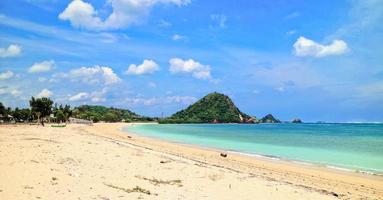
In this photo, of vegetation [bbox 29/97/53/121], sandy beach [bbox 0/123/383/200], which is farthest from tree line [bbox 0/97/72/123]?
sandy beach [bbox 0/123/383/200]

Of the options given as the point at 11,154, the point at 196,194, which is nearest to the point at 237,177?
the point at 196,194

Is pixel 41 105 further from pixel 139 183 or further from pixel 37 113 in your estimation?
pixel 139 183

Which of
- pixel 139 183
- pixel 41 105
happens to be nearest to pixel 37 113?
pixel 41 105

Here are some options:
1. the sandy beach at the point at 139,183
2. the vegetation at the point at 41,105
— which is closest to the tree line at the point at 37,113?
the vegetation at the point at 41,105

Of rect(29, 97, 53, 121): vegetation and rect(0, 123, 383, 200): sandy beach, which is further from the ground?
rect(29, 97, 53, 121): vegetation

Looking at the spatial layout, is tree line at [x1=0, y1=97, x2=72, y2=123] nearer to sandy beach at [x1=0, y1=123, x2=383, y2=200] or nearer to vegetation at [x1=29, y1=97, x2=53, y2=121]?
vegetation at [x1=29, y1=97, x2=53, y2=121]

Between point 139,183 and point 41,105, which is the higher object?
point 41,105

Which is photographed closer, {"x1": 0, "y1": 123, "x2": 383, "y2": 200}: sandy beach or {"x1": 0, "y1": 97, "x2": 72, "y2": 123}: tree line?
{"x1": 0, "y1": 123, "x2": 383, "y2": 200}: sandy beach

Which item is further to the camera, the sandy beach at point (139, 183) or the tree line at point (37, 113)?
the tree line at point (37, 113)

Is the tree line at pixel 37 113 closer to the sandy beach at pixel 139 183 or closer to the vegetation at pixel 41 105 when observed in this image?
the vegetation at pixel 41 105

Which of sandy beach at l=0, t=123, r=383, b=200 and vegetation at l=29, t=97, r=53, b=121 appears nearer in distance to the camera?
sandy beach at l=0, t=123, r=383, b=200

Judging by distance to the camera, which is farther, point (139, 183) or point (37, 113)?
point (37, 113)

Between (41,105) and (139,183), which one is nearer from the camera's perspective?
(139,183)

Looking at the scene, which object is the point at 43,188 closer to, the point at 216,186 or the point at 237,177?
the point at 216,186
